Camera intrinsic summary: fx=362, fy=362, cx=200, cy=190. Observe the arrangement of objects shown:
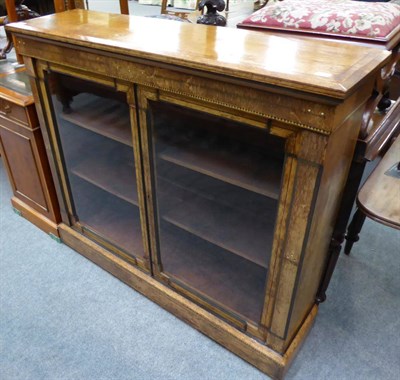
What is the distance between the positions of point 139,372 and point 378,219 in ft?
2.49

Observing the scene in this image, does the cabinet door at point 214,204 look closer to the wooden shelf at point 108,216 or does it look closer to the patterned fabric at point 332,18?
the wooden shelf at point 108,216

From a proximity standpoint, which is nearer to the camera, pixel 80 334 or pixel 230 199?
pixel 230 199

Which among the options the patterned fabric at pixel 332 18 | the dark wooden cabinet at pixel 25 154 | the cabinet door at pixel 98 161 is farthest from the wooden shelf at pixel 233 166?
the dark wooden cabinet at pixel 25 154

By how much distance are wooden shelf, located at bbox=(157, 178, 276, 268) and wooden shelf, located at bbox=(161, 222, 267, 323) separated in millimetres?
45

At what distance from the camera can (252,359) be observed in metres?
1.02

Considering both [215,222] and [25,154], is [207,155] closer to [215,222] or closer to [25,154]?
[215,222]

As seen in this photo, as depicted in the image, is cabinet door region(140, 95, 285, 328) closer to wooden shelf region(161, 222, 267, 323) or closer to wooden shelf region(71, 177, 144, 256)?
wooden shelf region(161, 222, 267, 323)

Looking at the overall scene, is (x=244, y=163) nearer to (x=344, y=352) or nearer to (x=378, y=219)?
(x=378, y=219)

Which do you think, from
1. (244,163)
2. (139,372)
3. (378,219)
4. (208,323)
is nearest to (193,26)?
(244,163)

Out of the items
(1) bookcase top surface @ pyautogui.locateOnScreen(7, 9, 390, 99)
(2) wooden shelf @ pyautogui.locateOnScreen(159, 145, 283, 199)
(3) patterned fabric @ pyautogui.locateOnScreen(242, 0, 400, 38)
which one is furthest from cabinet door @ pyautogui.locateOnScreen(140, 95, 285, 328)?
(3) patterned fabric @ pyautogui.locateOnScreen(242, 0, 400, 38)

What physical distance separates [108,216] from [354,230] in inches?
35.1

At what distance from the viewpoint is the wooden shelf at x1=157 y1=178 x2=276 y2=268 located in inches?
36.7

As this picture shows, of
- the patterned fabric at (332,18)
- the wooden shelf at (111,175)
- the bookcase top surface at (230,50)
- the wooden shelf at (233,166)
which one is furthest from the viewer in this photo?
the wooden shelf at (111,175)

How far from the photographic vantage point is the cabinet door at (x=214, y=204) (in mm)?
813
